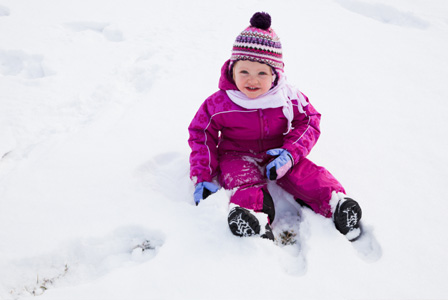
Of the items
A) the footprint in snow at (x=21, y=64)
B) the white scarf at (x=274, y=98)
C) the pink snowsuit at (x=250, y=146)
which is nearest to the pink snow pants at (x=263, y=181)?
the pink snowsuit at (x=250, y=146)

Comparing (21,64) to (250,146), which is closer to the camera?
(250,146)

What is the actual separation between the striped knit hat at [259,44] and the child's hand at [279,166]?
551 mm

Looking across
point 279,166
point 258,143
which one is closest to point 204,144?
point 258,143

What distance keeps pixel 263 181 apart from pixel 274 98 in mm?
535

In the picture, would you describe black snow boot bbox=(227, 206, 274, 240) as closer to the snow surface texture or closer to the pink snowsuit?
the snow surface texture

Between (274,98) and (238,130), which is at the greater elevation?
(274,98)

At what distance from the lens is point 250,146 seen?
2.15 meters

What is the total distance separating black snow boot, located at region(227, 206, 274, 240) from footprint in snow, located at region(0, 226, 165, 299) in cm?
41

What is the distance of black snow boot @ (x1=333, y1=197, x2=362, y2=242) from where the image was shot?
5.57ft

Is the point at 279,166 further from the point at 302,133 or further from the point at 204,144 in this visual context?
the point at 204,144

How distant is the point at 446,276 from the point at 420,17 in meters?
5.02

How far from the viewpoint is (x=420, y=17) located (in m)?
5.14

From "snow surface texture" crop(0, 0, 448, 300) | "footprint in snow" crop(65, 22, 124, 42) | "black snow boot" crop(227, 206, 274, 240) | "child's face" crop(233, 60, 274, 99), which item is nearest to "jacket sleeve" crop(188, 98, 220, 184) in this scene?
"snow surface texture" crop(0, 0, 448, 300)

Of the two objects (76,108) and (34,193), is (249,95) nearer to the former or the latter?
(34,193)
